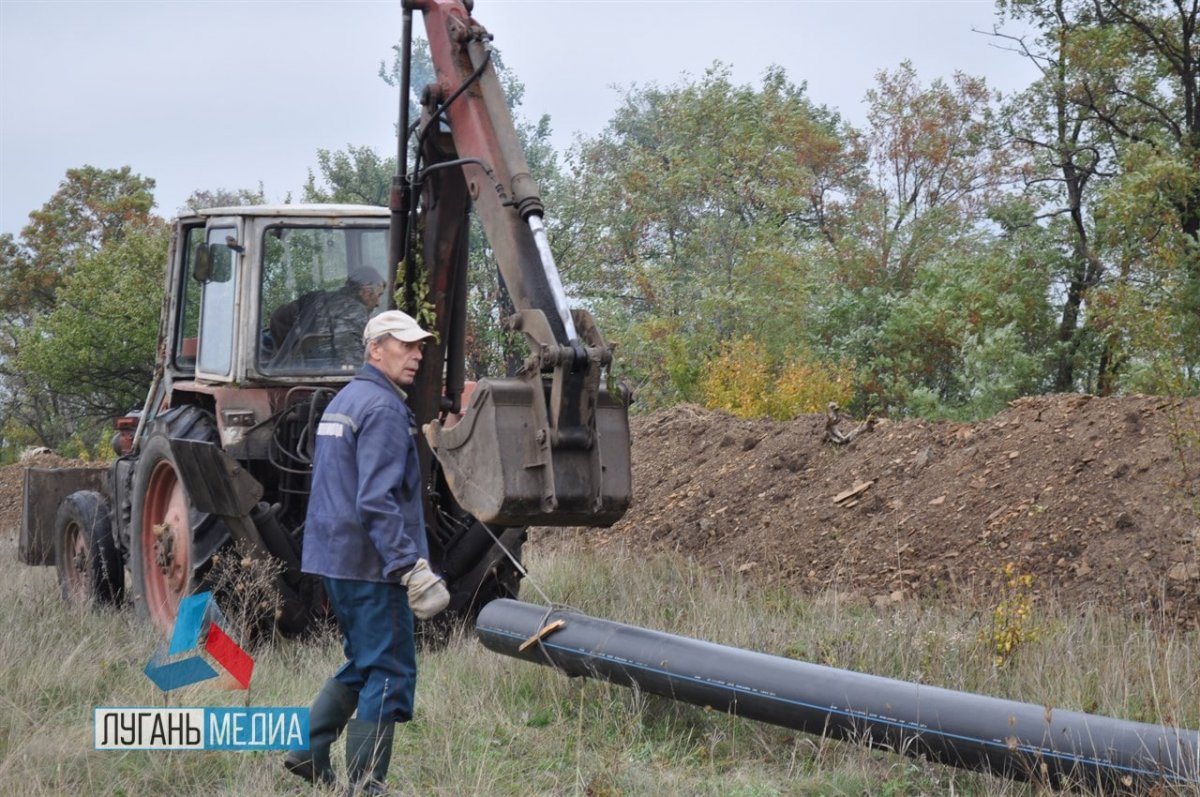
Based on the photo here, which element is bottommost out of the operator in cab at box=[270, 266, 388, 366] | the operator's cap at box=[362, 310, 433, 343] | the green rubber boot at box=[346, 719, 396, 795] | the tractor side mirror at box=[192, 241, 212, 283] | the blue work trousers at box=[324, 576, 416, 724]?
the green rubber boot at box=[346, 719, 396, 795]

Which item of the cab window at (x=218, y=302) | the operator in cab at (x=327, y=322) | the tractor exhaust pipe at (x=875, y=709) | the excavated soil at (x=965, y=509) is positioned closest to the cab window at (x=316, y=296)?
the operator in cab at (x=327, y=322)

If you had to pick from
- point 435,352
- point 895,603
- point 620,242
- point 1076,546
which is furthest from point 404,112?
point 620,242

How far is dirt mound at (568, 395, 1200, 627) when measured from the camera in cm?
884

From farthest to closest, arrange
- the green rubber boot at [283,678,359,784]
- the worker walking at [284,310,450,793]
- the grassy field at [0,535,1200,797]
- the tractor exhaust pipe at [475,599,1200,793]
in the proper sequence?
the grassy field at [0,535,1200,797] → the green rubber boot at [283,678,359,784] → the worker walking at [284,310,450,793] → the tractor exhaust pipe at [475,599,1200,793]

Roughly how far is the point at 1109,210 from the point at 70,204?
32347 mm

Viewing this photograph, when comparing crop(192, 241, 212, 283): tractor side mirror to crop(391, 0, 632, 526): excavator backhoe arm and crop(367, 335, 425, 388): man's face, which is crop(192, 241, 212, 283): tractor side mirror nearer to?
crop(391, 0, 632, 526): excavator backhoe arm

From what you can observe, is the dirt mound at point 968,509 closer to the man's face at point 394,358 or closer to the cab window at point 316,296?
A: the cab window at point 316,296

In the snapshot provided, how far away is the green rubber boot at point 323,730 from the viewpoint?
5.59 metres

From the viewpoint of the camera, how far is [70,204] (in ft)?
131

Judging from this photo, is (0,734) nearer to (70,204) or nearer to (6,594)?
(6,594)

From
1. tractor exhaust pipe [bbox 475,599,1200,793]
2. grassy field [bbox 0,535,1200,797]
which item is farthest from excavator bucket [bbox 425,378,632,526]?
grassy field [bbox 0,535,1200,797]

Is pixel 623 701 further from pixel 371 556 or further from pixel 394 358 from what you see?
pixel 394 358

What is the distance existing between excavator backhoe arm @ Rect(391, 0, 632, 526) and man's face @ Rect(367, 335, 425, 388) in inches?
23.1

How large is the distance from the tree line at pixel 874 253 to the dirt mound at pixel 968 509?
769 millimetres
